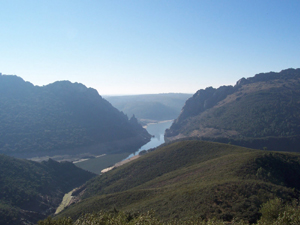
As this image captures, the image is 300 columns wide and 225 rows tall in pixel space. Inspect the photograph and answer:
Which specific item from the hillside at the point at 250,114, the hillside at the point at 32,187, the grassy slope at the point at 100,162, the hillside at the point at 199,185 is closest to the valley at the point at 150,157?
the hillside at the point at 199,185

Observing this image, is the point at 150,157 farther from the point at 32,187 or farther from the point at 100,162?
the point at 100,162

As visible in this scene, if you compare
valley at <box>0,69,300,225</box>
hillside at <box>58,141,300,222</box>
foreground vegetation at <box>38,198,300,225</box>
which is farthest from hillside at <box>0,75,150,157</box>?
foreground vegetation at <box>38,198,300,225</box>

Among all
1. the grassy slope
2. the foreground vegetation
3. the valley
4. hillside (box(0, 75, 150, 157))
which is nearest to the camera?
the foreground vegetation

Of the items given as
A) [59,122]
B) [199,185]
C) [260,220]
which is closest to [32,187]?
[199,185]

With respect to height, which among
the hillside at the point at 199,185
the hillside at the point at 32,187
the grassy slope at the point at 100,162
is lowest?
the grassy slope at the point at 100,162

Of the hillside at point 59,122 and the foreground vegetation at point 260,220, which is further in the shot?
the hillside at point 59,122

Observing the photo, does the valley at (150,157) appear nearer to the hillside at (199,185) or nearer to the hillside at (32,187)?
the hillside at (199,185)

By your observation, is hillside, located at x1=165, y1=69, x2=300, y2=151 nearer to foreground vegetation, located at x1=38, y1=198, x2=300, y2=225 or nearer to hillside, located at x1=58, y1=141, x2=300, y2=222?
hillside, located at x1=58, y1=141, x2=300, y2=222
